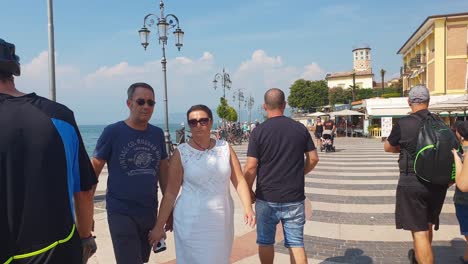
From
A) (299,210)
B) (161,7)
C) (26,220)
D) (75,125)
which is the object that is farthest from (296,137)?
(161,7)

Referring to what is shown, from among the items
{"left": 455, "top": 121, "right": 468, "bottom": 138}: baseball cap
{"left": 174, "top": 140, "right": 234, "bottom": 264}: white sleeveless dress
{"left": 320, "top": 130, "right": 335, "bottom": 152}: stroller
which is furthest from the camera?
{"left": 320, "top": 130, "right": 335, "bottom": 152}: stroller

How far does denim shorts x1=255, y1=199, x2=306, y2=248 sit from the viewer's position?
11.4 ft

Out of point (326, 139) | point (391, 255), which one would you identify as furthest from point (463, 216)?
point (326, 139)

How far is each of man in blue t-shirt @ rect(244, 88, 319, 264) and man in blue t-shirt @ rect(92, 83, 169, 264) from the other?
99cm

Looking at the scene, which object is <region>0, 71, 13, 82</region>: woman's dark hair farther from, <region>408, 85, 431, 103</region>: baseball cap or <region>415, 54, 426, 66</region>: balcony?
<region>415, 54, 426, 66</region>: balcony

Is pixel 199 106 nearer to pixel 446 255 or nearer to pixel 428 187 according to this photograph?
pixel 428 187

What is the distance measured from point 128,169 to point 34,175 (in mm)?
1308

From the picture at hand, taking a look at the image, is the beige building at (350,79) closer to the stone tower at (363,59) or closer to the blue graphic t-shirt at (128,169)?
the stone tower at (363,59)

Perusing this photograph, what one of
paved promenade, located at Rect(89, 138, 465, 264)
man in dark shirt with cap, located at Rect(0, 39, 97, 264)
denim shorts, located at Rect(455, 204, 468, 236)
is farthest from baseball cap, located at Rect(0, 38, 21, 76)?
denim shorts, located at Rect(455, 204, 468, 236)

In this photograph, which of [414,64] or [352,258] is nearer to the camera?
[352,258]

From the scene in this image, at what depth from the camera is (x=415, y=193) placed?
11.6 ft

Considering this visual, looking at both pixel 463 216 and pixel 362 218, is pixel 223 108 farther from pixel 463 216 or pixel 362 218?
pixel 463 216

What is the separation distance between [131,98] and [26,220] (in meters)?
1.63

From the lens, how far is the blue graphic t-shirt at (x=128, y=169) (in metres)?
2.97
